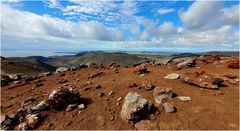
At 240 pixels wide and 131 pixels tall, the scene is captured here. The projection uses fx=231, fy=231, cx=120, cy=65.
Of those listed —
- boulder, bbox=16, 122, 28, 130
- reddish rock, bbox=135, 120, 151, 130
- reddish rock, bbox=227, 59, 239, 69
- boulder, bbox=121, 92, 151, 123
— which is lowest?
boulder, bbox=16, 122, 28, 130

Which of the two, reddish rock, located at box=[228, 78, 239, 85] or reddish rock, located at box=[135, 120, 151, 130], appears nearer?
reddish rock, located at box=[135, 120, 151, 130]

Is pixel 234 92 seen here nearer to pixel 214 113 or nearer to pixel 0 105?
pixel 214 113

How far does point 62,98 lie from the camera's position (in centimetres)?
1539

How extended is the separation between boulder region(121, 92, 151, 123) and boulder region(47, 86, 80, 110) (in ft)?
12.3

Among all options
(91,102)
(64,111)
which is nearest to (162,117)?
(91,102)

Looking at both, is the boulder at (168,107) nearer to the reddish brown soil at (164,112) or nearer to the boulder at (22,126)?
the reddish brown soil at (164,112)

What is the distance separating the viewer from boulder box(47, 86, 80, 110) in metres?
15.2

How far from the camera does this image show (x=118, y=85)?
60.8 ft

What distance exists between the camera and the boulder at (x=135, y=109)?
13.3 metres

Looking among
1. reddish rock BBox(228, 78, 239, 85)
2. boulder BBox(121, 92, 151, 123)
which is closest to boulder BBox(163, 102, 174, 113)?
boulder BBox(121, 92, 151, 123)

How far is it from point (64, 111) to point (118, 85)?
5.20m

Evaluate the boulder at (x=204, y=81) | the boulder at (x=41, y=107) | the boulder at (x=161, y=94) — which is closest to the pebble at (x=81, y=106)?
the boulder at (x=41, y=107)

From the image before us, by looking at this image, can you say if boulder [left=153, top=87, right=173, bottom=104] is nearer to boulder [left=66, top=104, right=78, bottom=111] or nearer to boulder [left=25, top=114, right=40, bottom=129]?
boulder [left=66, top=104, right=78, bottom=111]

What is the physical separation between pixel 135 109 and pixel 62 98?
16.8ft
